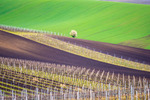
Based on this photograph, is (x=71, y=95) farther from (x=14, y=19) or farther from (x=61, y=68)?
(x=14, y=19)

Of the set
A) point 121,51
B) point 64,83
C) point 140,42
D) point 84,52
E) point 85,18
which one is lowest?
point 64,83

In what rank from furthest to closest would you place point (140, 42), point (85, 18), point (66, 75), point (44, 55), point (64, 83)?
point (85, 18)
point (140, 42)
point (44, 55)
point (66, 75)
point (64, 83)

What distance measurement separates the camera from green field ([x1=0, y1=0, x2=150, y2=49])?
84.8 metres

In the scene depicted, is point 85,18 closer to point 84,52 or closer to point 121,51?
point 121,51

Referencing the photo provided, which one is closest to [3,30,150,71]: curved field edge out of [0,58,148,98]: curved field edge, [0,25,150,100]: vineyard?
[0,25,150,100]: vineyard

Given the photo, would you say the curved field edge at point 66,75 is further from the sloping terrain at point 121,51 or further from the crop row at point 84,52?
the sloping terrain at point 121,51

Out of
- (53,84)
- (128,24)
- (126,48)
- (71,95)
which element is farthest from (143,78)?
(128,24)

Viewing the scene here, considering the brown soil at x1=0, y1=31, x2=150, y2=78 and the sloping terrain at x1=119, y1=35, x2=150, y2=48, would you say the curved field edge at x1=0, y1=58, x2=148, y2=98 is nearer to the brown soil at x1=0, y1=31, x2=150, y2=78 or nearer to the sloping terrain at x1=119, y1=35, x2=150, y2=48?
the brown soil at x1=0, y1=31, x2=150, y2=78

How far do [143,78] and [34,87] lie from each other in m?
14.2

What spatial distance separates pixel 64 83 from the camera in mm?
36938

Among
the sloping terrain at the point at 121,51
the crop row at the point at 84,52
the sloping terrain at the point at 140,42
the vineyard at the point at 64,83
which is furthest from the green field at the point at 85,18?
the vineyard at the point at 64,83

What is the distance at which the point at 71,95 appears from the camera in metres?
30.2

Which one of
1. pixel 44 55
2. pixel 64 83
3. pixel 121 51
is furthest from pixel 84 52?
pixel 64 83

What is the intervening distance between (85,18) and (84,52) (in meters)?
44.9
